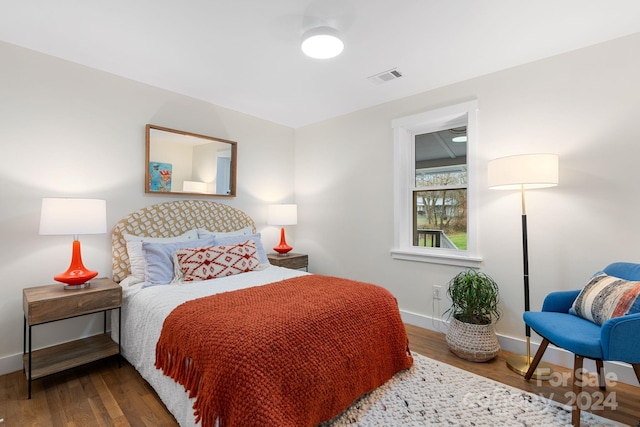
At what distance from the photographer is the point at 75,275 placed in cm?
218

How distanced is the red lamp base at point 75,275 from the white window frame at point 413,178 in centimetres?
274

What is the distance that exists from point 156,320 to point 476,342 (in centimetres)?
235

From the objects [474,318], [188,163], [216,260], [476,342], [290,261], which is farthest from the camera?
[290,261]

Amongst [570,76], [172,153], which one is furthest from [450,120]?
[172,153]

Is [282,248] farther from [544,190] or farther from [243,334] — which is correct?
[544,190]

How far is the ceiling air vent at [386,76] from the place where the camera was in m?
2.68

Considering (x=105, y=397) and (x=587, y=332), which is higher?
(x=587, y=332)

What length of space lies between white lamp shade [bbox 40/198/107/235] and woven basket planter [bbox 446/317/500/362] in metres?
2.92

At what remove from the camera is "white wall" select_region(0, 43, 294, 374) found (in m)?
2.24

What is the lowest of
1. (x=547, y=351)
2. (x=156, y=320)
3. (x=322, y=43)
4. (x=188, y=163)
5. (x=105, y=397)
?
(x=105, y=397)

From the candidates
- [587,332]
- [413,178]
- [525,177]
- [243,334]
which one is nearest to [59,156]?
[243,334]

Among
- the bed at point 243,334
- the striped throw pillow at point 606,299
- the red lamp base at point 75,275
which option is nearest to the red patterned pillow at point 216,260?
the bed at point 243,334

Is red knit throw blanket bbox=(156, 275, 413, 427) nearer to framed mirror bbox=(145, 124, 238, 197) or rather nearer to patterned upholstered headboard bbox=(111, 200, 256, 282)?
patterned upholstered headboard bbox=(111, 200, 256, 282)

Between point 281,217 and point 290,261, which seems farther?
point 281,217
